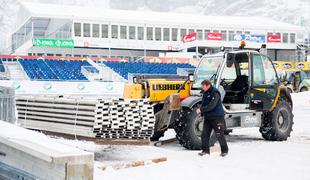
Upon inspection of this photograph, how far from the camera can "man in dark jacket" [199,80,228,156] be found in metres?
9.08

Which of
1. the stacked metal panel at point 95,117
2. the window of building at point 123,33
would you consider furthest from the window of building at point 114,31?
the stacked metal panel at point 95,117

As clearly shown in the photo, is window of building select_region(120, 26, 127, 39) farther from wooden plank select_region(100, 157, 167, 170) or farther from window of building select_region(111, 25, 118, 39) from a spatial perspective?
→ wooden plank select_region(100, 157, 167, 170)

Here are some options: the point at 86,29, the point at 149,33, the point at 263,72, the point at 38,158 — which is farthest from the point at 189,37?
the point at 38,158

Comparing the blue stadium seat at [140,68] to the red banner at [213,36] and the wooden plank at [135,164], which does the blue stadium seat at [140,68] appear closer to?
the red banner at [213,36]

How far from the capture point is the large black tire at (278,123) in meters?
11.6

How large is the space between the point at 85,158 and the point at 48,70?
85.1 ft

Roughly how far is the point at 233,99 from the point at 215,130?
8.35 ft

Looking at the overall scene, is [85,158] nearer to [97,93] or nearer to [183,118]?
[183,118]

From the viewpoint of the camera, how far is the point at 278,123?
463 inches

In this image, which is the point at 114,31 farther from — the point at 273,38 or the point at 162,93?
the point at 162,93

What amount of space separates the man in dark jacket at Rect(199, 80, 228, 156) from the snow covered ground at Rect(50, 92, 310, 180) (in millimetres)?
276

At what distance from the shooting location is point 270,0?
653ft

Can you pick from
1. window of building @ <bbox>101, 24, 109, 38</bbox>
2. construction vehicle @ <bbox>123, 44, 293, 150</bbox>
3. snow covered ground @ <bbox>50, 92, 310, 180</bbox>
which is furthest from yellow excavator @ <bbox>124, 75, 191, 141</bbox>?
window of building @ <bbox>101, 24, 109, 38</bbox>

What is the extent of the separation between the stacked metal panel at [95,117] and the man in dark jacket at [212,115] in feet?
3.80
